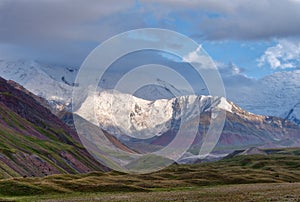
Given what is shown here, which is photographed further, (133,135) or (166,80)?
(133,135)

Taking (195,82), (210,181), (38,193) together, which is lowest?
(38,193)

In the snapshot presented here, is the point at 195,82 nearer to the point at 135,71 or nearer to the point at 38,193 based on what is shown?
the point at 135,71

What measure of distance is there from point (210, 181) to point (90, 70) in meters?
44.7

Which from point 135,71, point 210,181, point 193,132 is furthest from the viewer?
point 210,181

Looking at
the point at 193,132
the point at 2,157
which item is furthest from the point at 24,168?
the point at 193,132

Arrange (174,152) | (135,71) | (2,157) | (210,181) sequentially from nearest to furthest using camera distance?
(135,71), (174,152), (210,181), (2,157)

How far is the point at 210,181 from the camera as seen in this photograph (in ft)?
371

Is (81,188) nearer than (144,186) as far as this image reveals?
Yes

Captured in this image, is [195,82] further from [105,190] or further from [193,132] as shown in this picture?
[105,190]

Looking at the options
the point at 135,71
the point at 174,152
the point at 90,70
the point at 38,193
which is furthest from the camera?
the point at 174,152

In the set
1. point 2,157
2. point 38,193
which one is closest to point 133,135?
point 38,193

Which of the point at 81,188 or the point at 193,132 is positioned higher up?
the point at 193,132

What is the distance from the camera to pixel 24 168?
199000 mm

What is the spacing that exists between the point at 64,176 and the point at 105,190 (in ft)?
80.1
